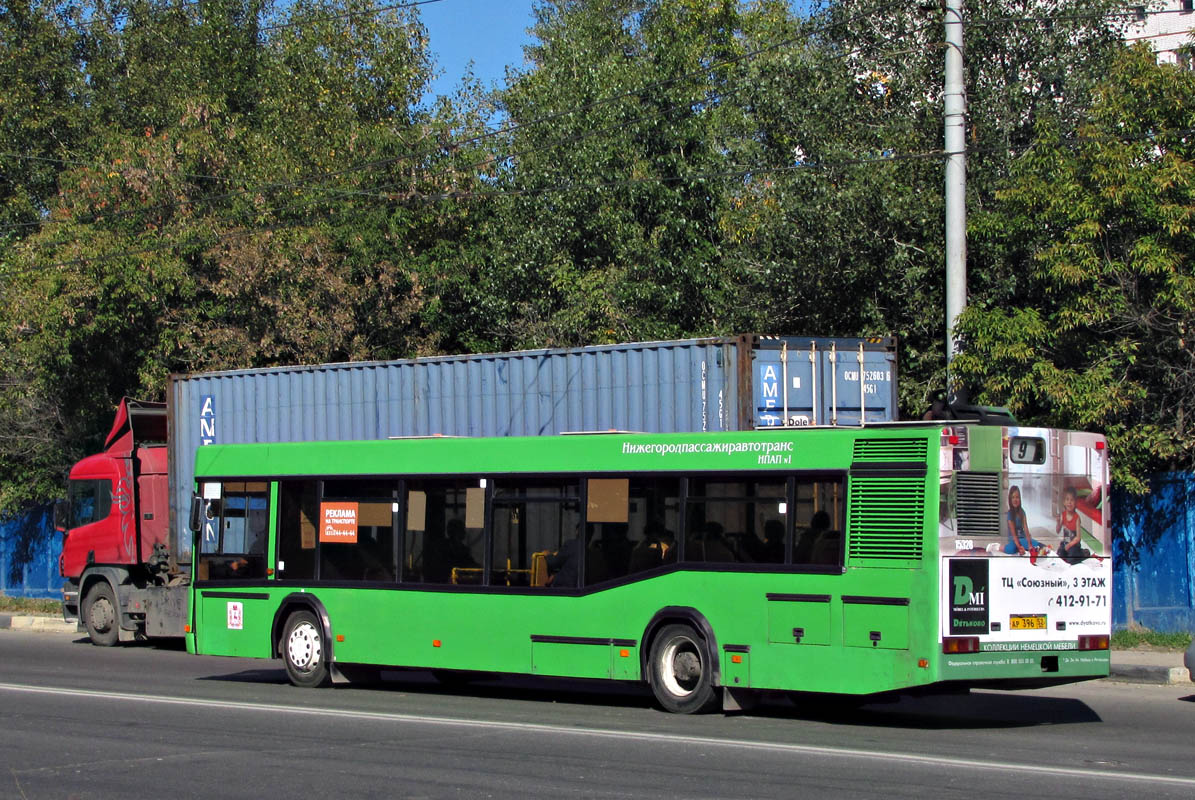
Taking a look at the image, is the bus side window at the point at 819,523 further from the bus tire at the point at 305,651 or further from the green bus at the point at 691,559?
the bus tire at the point at 305,651

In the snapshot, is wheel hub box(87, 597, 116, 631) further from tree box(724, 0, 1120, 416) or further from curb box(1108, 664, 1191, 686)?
curb box(1108, 664, 1191, 686)

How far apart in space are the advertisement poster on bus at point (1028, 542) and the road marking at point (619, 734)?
145 cm

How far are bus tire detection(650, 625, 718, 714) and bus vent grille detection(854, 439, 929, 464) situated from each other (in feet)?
7.26

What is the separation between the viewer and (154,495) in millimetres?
Answer: 21953

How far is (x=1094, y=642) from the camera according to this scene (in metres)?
11.7

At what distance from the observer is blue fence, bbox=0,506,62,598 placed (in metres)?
32.1

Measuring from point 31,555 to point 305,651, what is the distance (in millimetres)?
19852

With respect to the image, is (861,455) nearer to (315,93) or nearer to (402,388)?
(402,388)

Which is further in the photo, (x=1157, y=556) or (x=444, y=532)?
(x=1157, y=556)

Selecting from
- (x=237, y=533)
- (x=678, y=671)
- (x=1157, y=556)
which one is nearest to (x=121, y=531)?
(x=237, y=533)

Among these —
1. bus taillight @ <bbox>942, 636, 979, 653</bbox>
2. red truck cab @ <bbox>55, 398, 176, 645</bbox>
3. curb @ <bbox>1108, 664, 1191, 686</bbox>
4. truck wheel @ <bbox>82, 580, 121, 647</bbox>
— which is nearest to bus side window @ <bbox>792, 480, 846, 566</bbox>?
bus taillight @ <bbox>942, 636, 979, 653</bbox>

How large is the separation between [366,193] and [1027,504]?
2132cm

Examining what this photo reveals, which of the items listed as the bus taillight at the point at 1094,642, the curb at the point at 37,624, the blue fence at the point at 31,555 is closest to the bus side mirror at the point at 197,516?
the bus taillight at the point at 1094,642

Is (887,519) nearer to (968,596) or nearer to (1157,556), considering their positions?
(968,596)
